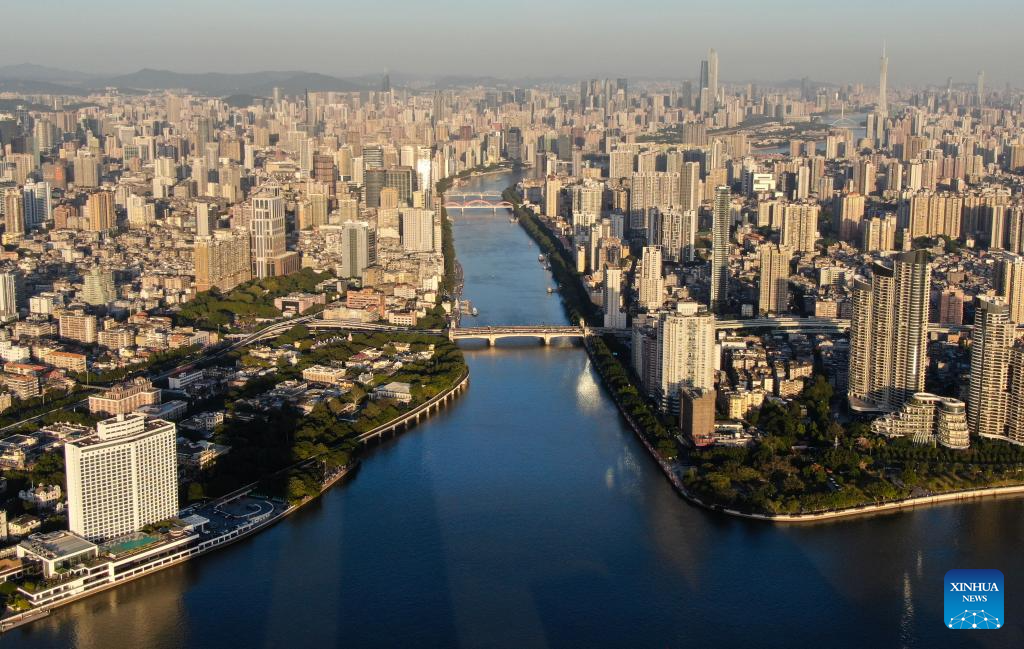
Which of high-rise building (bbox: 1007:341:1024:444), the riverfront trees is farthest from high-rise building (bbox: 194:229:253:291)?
high-rise building (bbox: 1007:341:1024:444)

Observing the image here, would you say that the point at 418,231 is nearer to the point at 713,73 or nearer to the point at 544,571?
the point at 544,571

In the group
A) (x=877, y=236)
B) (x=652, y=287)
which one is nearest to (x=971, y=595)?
(x=652, y=287)

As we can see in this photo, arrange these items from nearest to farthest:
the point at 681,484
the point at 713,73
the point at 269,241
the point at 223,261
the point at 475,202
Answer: the point at 681,484, the point at 223,261, the point at 269,241, the point at 475,202, the point at 713,73

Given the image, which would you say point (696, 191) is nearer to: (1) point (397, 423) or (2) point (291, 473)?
(1) point (397, 423)

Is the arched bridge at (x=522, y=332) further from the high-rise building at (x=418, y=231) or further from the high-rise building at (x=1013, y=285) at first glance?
the high-rise building at (x=418, y=231)

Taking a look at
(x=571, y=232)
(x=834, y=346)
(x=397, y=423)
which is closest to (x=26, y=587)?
(x=397, y=423)

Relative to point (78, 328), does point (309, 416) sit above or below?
below

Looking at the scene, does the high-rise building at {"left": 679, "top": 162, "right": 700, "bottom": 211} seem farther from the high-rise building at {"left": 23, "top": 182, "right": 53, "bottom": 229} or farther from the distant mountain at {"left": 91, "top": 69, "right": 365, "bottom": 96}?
the distant mountain at {"left": 91, "top": 69, "right": 365, "bottom": 96}
